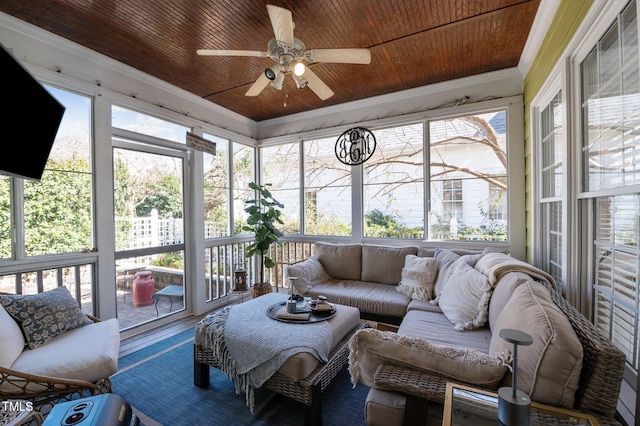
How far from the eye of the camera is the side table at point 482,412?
3.14ft

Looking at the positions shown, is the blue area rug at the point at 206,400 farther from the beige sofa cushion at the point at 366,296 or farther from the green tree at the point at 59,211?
the green tree at the point at 59,211

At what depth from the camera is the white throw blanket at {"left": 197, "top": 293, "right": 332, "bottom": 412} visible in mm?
1761

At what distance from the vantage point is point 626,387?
50.0 inches

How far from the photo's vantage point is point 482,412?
3.37ft

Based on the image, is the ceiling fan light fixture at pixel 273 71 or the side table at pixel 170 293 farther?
the side table at pixel 170 293

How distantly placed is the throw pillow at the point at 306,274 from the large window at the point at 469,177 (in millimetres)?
1537

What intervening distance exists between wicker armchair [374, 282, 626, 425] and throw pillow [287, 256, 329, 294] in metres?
2.04

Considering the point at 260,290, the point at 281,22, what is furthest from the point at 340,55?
the point at 260,290

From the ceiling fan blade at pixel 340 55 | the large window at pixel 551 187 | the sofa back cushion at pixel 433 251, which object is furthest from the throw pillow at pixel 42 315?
the large window at pixel 551 187

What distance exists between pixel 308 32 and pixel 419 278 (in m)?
2.60

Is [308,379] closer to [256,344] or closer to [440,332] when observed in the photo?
[256,344]

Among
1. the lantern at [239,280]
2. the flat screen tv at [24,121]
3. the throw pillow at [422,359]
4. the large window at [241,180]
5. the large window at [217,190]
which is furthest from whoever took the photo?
the large window at [241,180]

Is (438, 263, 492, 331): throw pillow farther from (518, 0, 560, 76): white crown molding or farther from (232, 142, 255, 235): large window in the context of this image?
(232, 142, 255, 235): large window

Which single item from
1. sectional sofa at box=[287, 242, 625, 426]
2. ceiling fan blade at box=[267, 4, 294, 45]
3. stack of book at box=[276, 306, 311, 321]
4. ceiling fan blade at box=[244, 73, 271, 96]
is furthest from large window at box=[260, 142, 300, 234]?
sectional sofa at box=[287, 242, 625, 426]
